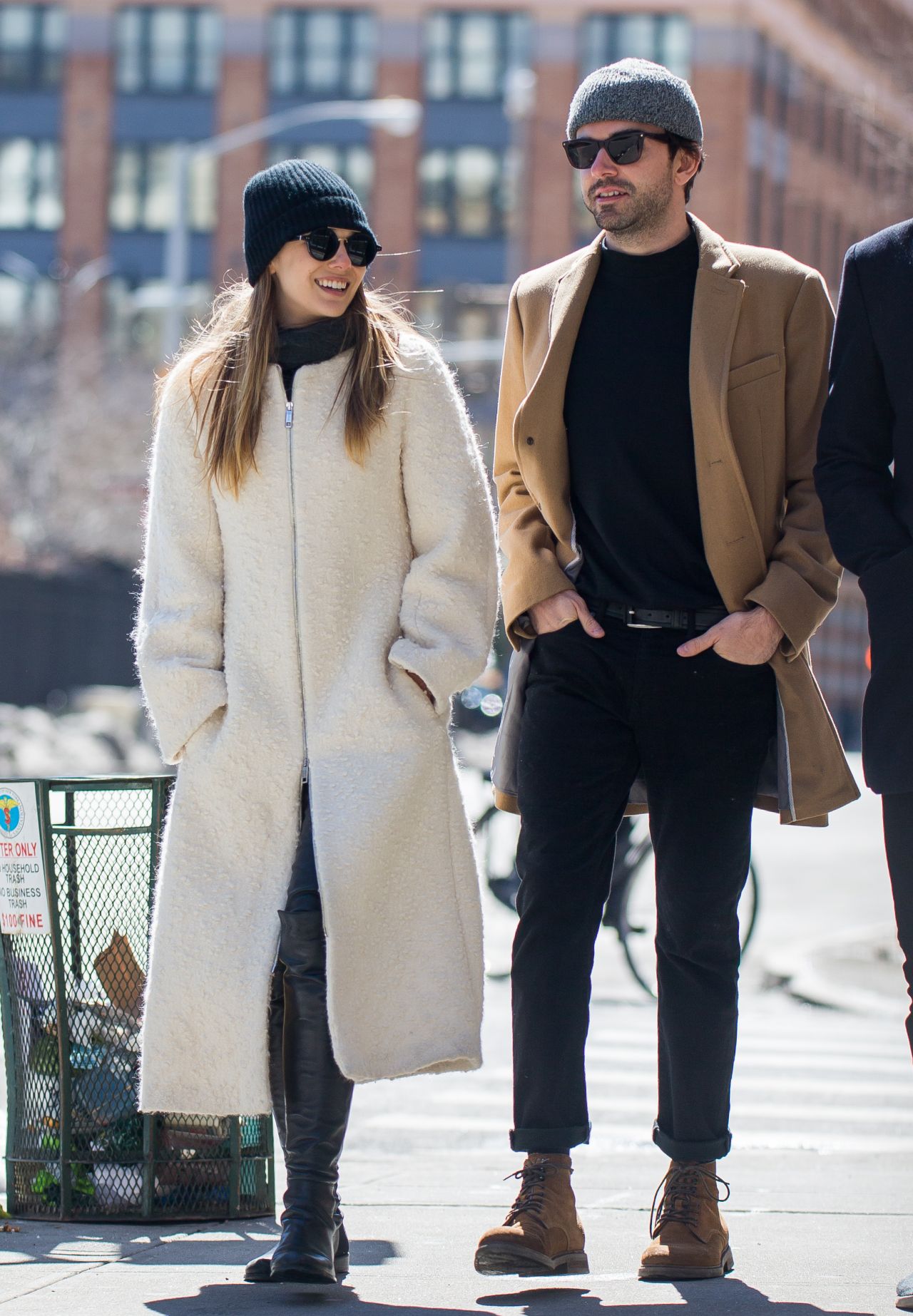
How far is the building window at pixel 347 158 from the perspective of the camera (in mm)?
64125

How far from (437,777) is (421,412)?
769 millimetres

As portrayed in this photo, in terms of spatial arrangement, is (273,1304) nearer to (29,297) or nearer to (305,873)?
(305,873)

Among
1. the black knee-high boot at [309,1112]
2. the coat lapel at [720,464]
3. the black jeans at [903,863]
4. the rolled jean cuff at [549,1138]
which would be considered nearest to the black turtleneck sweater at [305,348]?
the coat lapel at [720,464]

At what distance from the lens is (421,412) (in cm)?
455

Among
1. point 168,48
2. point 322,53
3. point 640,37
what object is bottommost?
point 640,37

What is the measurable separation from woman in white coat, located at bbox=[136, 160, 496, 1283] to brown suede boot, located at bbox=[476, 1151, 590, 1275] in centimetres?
28

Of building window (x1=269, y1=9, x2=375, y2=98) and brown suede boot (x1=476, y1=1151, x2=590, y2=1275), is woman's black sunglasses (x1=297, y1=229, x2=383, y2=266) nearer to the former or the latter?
brown suede boot (x1=476, y1=1151, x2=590, y2=1275)

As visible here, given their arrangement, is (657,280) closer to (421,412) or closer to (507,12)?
(421,412)

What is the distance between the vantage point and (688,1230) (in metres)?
4.35

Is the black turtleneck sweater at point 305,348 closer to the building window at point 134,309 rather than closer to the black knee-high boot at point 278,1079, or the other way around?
the black knee-high boot at point 278,1079

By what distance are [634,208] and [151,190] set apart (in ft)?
203

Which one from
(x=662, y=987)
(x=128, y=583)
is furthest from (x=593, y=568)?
(x=128, y=583)

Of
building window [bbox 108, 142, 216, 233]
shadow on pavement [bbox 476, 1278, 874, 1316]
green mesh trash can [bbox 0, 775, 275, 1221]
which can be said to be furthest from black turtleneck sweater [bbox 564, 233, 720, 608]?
building window [bbox 108, 142, 216, 233]

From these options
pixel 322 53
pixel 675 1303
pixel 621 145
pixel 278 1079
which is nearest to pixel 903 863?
pixel 675 1303
